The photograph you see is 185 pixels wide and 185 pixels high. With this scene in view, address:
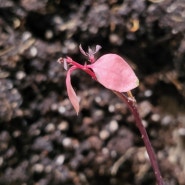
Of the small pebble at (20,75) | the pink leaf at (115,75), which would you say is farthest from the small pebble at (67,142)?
the pink leaf at (115,75)

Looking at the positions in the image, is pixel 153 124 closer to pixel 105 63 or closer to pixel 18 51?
pixel 18 51

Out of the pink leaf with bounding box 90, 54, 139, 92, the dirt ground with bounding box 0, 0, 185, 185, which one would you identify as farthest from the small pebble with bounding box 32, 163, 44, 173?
the pink leaf with bounding box 90, 54, 139, 92

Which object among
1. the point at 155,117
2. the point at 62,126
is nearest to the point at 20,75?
the point at 62,126

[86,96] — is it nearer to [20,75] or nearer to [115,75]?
[20,75]

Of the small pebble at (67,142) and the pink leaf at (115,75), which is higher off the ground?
the pink leaf at (115,75)

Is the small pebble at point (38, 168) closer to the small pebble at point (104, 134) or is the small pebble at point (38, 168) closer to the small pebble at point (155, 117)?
the small pebble at point (104, 134)

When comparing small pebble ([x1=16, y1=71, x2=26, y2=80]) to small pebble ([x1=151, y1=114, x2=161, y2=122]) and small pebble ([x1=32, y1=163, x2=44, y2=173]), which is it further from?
small pebble ([x1=151, y1=114, x2=161, y2=122])

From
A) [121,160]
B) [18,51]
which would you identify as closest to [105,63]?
[18,51]
